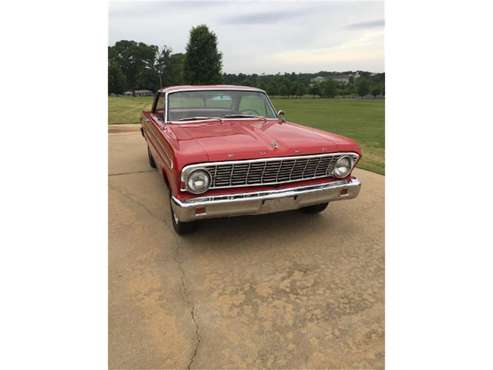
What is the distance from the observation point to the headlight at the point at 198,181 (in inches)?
99.0

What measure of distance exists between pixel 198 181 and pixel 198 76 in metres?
28.5

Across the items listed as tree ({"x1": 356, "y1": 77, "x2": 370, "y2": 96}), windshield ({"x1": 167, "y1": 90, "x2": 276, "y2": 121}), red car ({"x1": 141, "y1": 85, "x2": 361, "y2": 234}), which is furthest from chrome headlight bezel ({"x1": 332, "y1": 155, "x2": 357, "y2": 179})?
tree ({"x1": 356, "y1": 77, "x2": 370, "y2": 96})

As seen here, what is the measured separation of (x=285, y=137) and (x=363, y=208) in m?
1.55

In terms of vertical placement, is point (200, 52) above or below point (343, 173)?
above

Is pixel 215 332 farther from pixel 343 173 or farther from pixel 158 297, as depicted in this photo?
pixel 343 173

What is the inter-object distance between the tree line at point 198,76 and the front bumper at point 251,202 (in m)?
9.04

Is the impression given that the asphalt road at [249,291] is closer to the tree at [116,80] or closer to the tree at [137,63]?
the tree at [116,80]

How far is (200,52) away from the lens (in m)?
29.0

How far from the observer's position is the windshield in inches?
152

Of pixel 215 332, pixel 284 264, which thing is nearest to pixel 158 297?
pixel 215 332

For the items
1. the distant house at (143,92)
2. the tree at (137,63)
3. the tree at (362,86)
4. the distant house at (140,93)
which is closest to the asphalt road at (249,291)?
the tree at (362,86)

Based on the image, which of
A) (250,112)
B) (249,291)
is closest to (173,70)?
(250,112)

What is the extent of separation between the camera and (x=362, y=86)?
1351 inches

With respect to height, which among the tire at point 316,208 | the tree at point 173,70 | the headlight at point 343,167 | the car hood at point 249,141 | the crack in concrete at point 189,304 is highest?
the tree at point 173,70
